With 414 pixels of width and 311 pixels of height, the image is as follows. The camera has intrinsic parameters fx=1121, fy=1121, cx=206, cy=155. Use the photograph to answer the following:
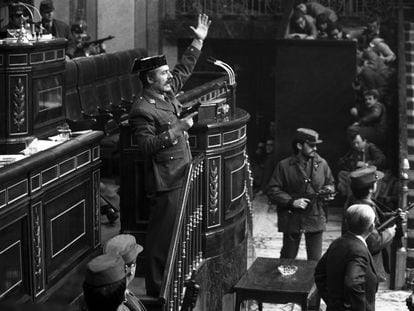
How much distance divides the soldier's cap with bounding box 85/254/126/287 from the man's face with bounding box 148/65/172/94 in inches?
136

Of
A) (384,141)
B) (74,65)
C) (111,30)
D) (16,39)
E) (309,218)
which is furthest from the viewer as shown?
(111,30)

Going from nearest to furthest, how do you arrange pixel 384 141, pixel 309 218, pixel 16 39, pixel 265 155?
pixel 16 39, pixel 309 218, pixel 384 141, pixel 265 155

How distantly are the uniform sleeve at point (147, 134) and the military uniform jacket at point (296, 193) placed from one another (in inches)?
134

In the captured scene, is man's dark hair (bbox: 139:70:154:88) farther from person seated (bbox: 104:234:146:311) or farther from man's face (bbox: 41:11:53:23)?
man's face (bbox: 41:11:53:23)

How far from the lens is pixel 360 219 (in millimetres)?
7547

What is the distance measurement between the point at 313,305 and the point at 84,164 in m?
3.52

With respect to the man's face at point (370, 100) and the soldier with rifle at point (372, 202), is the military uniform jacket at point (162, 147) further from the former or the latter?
the man's face at point (370, 100)

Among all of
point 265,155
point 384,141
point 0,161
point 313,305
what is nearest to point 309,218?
point 313,305

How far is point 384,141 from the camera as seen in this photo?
1666cm

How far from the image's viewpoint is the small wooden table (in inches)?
360

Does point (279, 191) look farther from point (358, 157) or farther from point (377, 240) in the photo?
point (358, 157)

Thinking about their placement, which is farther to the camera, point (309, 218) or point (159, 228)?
point (309, 218)

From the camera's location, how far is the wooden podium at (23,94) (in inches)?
410

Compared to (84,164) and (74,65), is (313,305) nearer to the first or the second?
(84,164)
